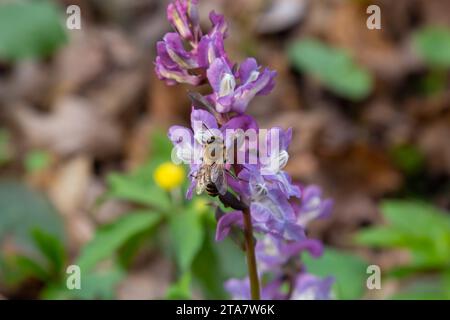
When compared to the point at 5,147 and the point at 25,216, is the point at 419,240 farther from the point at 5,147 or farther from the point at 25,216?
the point at 5,147

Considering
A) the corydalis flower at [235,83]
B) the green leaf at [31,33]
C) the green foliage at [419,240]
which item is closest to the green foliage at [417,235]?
the green foliage at [419,240]

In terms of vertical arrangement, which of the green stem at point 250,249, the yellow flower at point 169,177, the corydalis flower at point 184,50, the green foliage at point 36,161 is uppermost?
the green foliage at point 36,161

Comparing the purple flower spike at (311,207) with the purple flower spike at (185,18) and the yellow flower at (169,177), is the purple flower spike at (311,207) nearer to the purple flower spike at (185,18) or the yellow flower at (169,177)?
the purple flower spike at (185,18)

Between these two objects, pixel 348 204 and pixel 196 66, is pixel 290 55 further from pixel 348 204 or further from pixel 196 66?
pixel 196 66

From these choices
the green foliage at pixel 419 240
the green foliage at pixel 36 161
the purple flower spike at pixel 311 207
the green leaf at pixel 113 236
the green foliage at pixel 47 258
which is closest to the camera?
the purple flower spike at pixel 311 207

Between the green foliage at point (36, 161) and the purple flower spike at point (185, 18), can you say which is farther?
the green foliage at point (36, 161)
